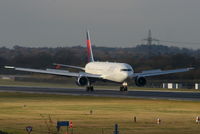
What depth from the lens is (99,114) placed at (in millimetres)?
56344

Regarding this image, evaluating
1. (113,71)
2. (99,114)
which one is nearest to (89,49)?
Result: (113,71)

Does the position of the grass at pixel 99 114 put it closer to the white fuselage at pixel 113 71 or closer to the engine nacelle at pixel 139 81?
the white fuselage at pixel 113 71

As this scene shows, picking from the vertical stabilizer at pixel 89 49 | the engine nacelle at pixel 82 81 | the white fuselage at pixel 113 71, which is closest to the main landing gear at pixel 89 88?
the engine nacelle at pixel 82 81

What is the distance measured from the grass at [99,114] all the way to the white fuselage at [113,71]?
20786 millimetres

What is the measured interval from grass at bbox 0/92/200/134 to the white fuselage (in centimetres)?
2079

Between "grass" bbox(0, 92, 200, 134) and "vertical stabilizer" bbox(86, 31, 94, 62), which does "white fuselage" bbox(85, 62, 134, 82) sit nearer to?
"vertical stabilizer" bbox(86, 31, 94, 62)

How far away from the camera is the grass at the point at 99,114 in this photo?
1785 inches

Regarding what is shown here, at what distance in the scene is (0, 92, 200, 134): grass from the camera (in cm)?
4534

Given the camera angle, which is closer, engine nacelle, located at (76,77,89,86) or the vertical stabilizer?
engine nacelle, located at (76,77,89,86)

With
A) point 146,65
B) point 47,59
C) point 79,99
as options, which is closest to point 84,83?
point 79,99

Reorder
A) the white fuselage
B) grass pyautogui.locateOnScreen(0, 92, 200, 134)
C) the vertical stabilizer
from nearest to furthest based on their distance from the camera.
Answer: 1. grass pyautogui.locateOnScreen(0, 92, 200, 134)
2. the white fuselage
3. the vertical stabilizer

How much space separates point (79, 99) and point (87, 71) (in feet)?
109

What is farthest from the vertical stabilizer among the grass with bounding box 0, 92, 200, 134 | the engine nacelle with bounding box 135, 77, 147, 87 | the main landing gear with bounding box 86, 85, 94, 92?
the grass with bounding box 0, 92, 200, 134

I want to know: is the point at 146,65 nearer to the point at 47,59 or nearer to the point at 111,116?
the point at 47,59
